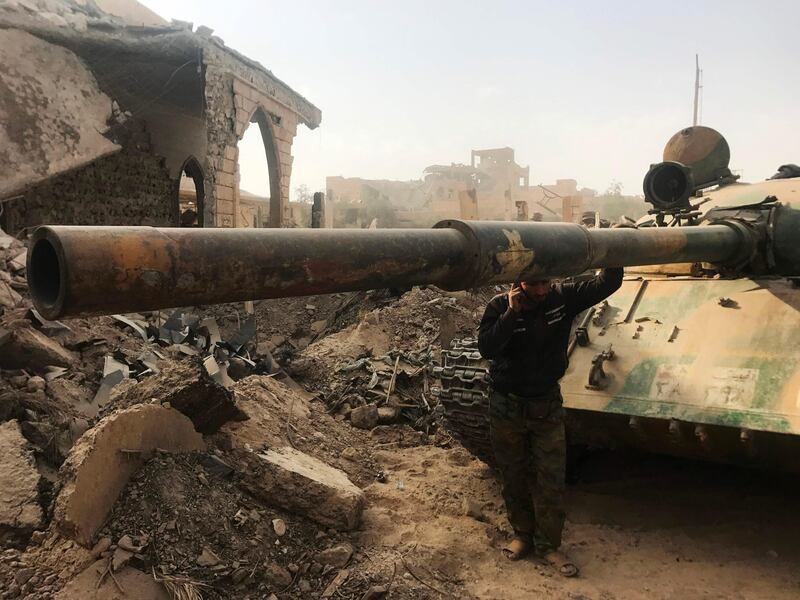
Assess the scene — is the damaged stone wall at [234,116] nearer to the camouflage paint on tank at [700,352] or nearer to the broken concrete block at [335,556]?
the camouflage paint on tank at [700,352]

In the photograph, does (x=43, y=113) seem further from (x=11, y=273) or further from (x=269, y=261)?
(x=269, y=261)

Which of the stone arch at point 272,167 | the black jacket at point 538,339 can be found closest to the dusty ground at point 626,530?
the black jacket at point 538,339

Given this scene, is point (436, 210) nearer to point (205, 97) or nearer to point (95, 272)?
point (205, 97)

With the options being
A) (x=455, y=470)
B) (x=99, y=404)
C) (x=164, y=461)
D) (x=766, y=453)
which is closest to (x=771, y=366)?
(x=766, y=453)

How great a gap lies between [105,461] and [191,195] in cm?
1569

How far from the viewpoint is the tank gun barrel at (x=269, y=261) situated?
4.93 feet

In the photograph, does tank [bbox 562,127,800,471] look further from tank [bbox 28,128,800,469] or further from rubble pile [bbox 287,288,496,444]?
rubble pile [bbox 287,288,496,444]

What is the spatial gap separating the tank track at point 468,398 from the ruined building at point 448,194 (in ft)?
67.1

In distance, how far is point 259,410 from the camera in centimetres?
520

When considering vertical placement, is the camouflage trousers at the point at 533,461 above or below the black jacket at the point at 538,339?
below

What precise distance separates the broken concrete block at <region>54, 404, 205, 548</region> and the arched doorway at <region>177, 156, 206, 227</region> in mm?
8024

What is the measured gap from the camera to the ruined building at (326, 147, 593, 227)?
3146 cm

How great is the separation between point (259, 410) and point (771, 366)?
3.57 meters

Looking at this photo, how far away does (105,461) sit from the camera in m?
3.31
